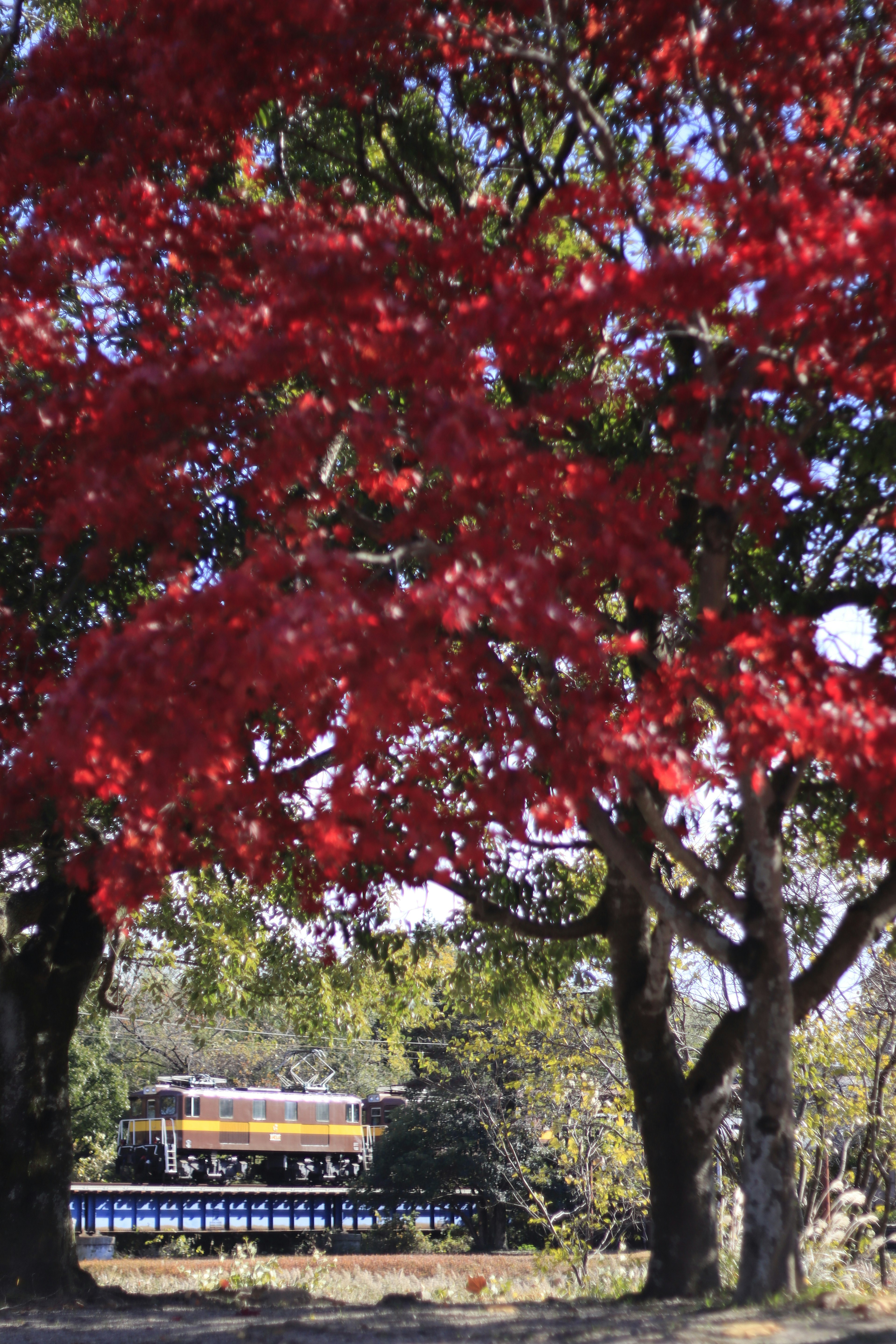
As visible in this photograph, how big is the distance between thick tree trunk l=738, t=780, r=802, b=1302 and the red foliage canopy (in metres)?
0.54

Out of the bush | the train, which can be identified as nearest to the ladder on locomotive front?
the train

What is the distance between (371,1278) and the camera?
13789 mm

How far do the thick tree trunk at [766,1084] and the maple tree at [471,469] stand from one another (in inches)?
0.8

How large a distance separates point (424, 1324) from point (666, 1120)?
196 cm

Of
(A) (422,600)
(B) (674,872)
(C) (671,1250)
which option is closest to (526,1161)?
(B) (674,872)

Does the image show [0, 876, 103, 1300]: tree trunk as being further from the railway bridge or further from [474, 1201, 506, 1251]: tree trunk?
[474, 1201, 506, 1251]: tree trunk

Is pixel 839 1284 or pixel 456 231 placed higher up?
pixel 456 231

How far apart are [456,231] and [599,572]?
2.03 meters

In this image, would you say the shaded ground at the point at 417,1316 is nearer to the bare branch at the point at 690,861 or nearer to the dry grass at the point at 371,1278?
the dry grass at the point at 371,1278

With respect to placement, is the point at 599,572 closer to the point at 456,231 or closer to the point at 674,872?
the point at 456,231

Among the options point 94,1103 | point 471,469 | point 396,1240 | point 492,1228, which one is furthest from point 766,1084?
point 94,1103

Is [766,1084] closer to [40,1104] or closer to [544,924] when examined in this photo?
[544,924]

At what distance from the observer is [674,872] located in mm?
10492

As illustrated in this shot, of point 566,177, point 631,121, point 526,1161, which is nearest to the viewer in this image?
point 631,121
